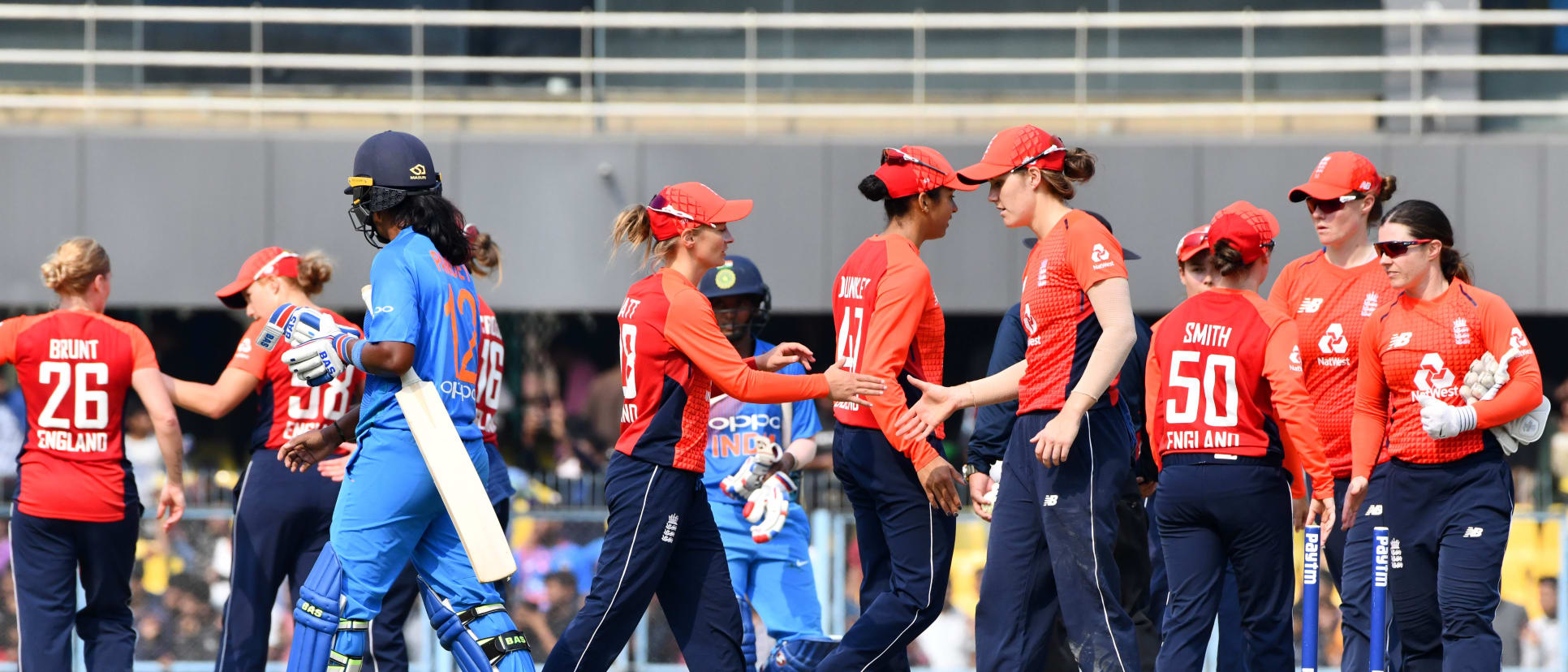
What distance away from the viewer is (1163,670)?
20.9 feet

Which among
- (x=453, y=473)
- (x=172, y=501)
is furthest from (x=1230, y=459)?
(x=172, y=501)

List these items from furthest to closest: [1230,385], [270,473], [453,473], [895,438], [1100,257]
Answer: [270,473], [1230,385], [895,438], [1100,257], [453,473]

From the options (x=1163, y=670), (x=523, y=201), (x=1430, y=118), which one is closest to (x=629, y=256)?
(x=523, y=201)

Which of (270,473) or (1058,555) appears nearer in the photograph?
(1058,555)

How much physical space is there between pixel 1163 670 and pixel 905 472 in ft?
4.40

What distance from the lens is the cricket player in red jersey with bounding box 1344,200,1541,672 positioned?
607 cm

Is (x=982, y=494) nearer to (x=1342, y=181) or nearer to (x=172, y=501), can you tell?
(x=1342, y=181)

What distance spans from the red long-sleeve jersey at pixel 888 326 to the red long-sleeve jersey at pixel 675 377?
0.25m

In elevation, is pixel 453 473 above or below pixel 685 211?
below

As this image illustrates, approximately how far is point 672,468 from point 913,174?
1.50m

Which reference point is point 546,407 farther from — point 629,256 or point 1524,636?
point 1524,636

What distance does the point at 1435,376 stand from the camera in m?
6.27

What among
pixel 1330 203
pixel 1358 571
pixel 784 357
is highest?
pixel 1330 203

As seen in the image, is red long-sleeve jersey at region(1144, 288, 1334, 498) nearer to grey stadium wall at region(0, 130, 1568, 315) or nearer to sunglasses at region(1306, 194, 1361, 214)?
sunglasses at region(1306, 194, 1361, 214)
